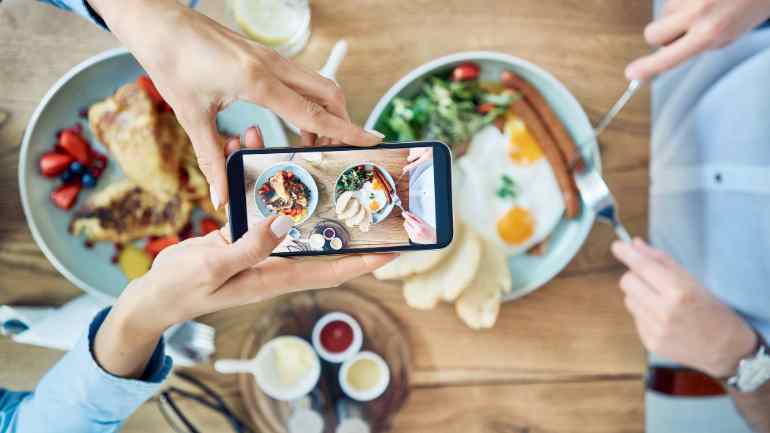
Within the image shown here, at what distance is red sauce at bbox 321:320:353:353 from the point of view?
1.35 meters

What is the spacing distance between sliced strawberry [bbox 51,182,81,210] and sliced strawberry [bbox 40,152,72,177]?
37mm

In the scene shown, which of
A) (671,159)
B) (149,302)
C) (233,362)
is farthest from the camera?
(671,159)

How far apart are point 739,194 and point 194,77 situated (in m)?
1.32

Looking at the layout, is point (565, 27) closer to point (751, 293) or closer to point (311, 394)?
point (751, 293)

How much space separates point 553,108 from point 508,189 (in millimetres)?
241

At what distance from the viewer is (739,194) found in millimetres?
1343

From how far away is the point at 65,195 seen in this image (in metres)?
1.29

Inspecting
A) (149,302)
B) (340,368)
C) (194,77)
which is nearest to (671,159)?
(340,368)

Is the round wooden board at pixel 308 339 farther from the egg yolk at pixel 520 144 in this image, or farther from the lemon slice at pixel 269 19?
the lemon slice at pixel 269 19

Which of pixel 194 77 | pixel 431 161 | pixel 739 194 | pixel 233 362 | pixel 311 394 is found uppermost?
pixel 194 77

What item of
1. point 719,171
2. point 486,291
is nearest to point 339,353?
point 486,291

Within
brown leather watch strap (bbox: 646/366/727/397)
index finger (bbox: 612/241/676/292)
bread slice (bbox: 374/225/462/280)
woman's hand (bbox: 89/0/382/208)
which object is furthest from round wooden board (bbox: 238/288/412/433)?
brown leather watch strap (bbox: 646/366/727/397)

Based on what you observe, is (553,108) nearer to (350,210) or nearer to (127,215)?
(350,210)

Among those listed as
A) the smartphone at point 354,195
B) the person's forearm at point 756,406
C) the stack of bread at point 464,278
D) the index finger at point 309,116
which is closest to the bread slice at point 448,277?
the stack of bread at point 464,278
